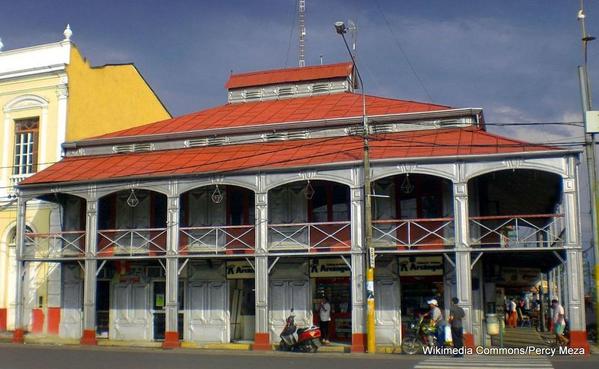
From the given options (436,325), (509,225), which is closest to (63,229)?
(436,325)

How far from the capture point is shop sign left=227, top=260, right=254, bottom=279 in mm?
24609

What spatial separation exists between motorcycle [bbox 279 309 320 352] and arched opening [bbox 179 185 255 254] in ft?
11.3

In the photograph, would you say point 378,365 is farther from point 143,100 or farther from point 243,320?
point 143,100

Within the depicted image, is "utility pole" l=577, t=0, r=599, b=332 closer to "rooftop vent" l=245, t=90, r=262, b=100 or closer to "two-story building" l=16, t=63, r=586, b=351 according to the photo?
"two-story building" l=16, t=63, r=586, b=351

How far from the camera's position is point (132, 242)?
25.1 m

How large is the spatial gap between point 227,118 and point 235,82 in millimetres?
3441

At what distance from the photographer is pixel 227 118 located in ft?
92.3

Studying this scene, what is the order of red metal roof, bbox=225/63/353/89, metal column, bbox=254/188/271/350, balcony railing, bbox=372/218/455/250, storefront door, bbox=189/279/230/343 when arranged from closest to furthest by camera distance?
balcony railing, bbox=372/218/455/250 < metal column, bbox=254/188/271/350 < storefront door, bbox=189/279/230/343 < red metal roof, bbox=225/63/353/89

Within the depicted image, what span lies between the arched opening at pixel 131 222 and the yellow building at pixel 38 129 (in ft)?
4.09

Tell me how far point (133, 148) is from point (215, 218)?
191 inches

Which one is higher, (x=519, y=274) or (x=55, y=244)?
(x=55, y=244)

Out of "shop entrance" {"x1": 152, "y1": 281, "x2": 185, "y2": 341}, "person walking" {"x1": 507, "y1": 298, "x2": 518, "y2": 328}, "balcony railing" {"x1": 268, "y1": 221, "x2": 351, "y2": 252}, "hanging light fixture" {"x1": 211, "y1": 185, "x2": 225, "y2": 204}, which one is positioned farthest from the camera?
"person walking" {"x1": 507, "y1": 298, "x2": 518, "y2": 328}

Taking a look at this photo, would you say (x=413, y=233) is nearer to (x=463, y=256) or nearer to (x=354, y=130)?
(x=463, y=256)

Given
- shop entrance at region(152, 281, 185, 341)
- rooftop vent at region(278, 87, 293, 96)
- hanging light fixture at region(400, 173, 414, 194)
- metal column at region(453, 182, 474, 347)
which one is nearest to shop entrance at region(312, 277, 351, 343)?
hanging light fixture at region(400, 173, 414, 194)
